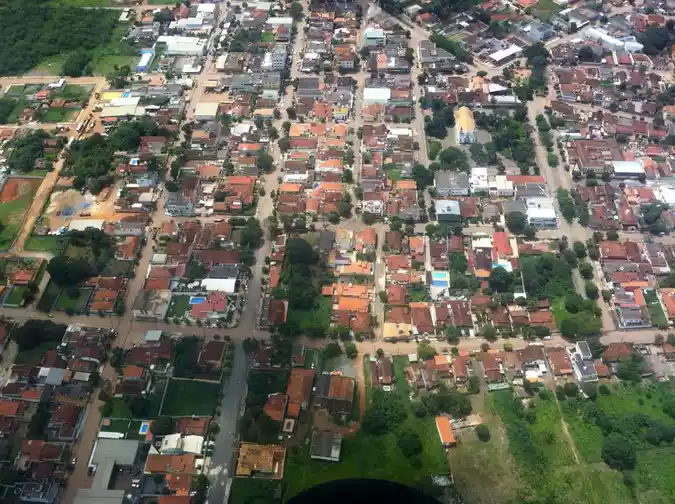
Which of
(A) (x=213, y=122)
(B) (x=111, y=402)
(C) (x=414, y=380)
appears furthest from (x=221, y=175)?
(C) (x=414, y=380)

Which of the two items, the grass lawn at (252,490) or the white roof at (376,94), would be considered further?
the white roof at (376,94)

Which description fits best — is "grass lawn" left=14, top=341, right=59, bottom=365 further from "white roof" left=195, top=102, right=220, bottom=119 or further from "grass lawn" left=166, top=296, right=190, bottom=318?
"white roof" left=195, top=102, right=220, bottom=119

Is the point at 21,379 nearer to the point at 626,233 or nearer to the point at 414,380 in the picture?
the point at 414,380

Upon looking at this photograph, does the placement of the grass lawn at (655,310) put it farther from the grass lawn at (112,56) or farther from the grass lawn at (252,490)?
the grass lawn at (112,56)

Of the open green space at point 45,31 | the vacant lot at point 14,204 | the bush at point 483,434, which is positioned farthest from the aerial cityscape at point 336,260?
the bush at point 483,434

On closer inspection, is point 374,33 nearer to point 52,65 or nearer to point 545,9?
point 545,9

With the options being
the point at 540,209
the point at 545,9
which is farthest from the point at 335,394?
the point at 545,9

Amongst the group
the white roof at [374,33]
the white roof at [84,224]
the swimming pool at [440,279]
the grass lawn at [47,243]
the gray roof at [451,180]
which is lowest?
the grass lawn at [47,243]
